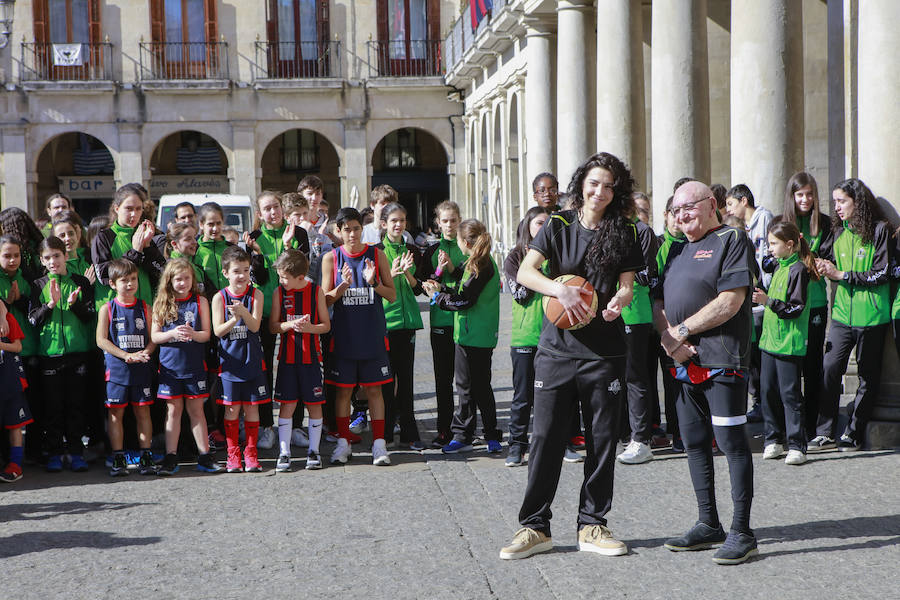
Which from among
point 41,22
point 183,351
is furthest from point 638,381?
point 41,22

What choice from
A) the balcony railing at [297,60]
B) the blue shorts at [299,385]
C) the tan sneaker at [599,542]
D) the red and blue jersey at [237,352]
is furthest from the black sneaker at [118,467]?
the balcony railing at [297,60]

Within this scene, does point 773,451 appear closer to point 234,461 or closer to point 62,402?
point 234,461

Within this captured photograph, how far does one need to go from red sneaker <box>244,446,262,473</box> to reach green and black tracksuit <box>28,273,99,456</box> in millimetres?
1206

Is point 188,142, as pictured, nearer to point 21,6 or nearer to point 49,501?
point 21,6

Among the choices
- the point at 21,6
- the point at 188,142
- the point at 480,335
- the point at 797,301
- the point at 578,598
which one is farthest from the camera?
the point at 188,142

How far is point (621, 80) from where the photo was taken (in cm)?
1495

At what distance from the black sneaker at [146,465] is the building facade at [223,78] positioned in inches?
1113

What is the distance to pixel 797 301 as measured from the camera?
7402 millimetres

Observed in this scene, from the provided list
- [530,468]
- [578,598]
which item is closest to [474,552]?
[530,468]

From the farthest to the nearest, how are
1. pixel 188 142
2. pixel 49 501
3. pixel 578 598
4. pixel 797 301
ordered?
pixel 188 142 → pixel 797 301 → pixel 49 501 → pixel 578 598

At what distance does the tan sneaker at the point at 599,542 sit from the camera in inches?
206

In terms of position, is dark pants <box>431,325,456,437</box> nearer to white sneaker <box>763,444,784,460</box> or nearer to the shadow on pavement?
white sneaker <box>763,444,784,460</box>

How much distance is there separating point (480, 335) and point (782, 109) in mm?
4074

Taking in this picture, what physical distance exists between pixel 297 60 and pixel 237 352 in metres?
29.5
